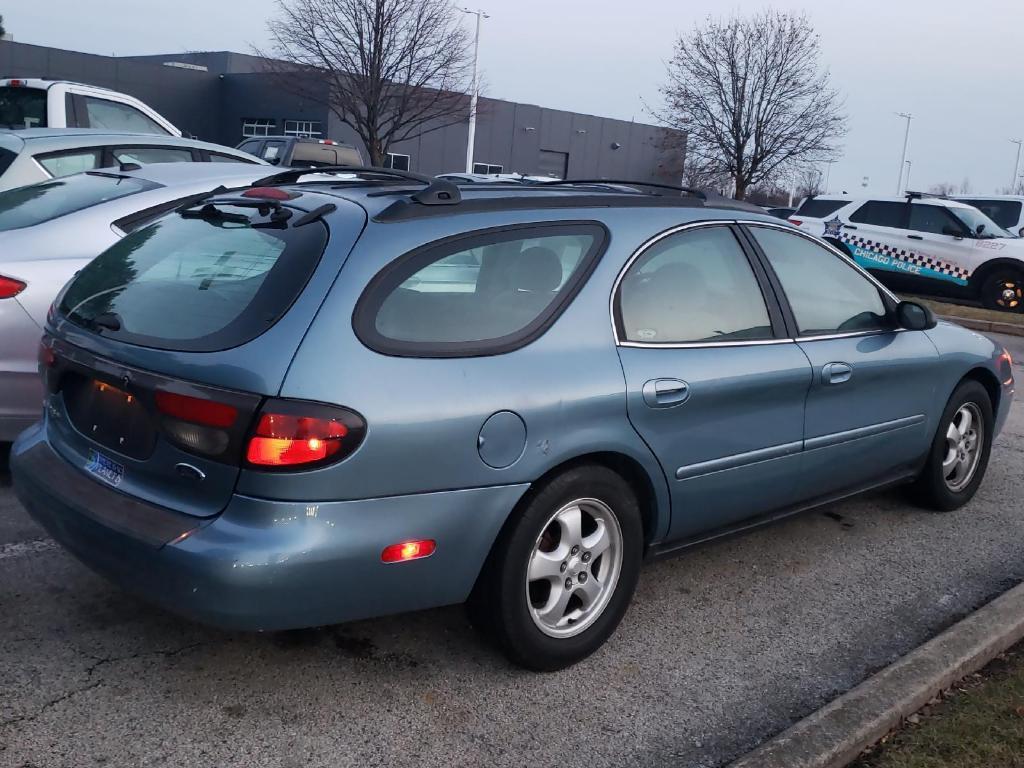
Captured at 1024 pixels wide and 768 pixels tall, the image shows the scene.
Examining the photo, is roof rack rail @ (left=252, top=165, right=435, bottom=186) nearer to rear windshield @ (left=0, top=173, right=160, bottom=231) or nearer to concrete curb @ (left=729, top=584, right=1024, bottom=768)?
rear windshield @ (left=0, top=173, right=160, bottom=231)

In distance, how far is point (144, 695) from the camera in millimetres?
3139

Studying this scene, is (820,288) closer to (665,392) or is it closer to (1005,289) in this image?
(665,392)

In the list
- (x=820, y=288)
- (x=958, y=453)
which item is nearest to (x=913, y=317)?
(x=820, y=288)

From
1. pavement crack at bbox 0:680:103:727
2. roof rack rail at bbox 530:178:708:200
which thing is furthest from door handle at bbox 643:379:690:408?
pavement crack at bbox 0:680:103:727

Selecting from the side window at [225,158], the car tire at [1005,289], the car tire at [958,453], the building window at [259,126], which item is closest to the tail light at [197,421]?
the car tire at [958,453]

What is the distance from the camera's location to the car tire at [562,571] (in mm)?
3213

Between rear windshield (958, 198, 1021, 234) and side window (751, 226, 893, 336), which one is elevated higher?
rear windshield (958, 198, 1021, 234)

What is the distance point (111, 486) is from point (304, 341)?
0.84 meters

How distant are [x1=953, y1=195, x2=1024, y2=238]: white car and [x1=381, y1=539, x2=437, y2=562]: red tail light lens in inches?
705

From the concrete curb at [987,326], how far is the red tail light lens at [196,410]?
42.1ft

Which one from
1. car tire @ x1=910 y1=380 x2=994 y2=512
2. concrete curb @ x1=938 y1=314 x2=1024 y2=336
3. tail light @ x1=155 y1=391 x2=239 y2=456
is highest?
tail light @ x1=155 y1=391 x2=239 y2=456

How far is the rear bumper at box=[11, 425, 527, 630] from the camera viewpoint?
2779mm

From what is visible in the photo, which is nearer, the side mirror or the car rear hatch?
the car rear hatch

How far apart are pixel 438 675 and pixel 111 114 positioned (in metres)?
9.35
